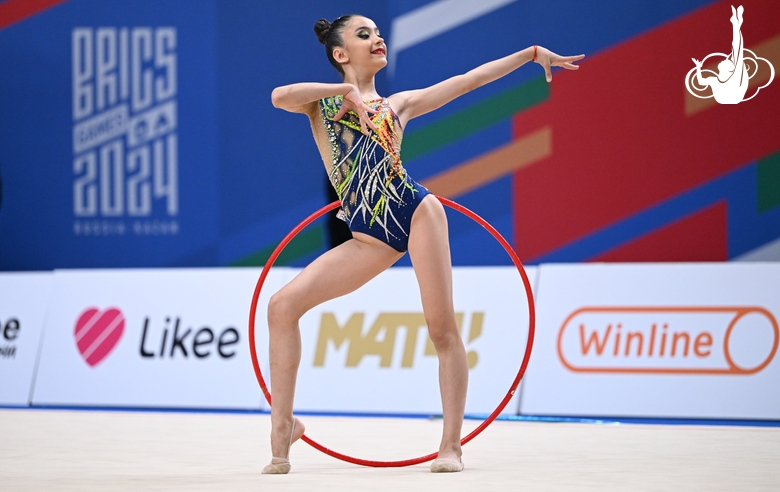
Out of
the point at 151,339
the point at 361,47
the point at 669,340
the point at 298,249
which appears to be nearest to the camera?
the point at 361,47

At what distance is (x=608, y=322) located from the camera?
6.15 m

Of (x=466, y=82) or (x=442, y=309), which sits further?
(x=466, y=82)

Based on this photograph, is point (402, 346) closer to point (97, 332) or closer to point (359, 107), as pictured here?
point (97, 332)

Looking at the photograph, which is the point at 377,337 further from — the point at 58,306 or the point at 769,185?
the point at 769,185

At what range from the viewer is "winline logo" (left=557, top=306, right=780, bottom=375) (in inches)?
231

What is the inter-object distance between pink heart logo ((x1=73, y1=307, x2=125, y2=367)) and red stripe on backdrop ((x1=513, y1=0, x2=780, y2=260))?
297 centimetres

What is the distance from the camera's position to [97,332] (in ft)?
23.0

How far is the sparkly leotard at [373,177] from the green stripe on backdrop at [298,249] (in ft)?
14.1

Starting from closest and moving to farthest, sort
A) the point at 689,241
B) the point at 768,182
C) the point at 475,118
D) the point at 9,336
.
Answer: the point at 9,336
the point at 768,182
the point at 689,241
the point at 475,118

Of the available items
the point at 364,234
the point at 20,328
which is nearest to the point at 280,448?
the point at 364,234

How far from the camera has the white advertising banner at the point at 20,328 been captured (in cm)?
705

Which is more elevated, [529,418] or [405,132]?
[405,132]

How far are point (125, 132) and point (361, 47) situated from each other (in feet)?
16.7

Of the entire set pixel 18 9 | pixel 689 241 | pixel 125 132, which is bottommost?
pixel 689 241
